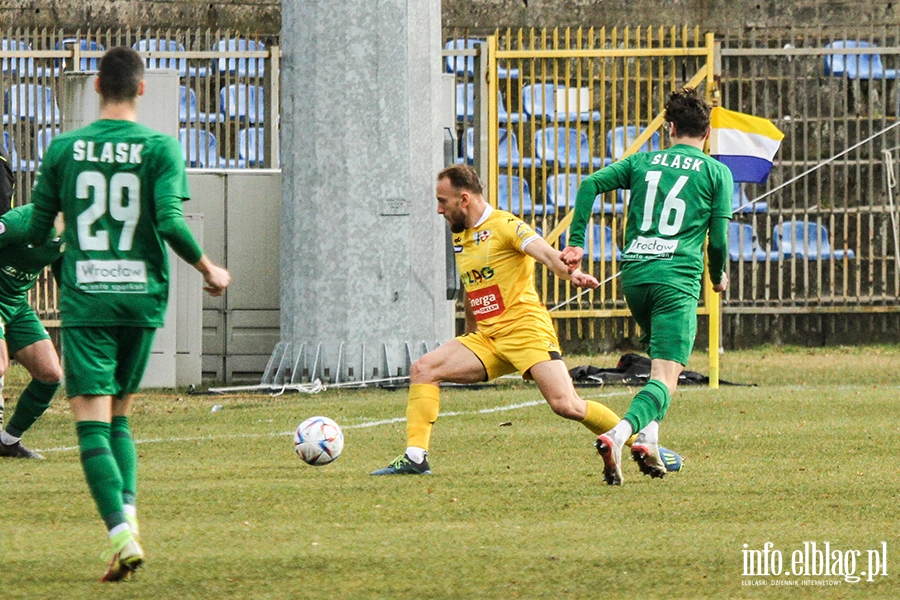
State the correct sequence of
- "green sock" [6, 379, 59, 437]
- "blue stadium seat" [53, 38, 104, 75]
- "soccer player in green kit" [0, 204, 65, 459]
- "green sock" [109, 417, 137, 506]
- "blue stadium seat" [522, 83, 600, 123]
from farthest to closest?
"blue stadium seat" [53, 38, 104, 75], "blue stadium seat" [522, 83, 600, 123], "green sock" [6, 379, 59, 437], "soccer player in green kit" [0, 204, 65, 459], "green sock" [109, 417, 137, 506]

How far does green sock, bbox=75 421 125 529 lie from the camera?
18.1 feet

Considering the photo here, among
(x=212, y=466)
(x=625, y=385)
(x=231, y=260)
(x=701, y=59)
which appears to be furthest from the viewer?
(x=701, y=59)

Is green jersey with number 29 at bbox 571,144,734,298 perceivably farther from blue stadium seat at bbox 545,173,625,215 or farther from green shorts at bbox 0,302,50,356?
blue stadium seat at bbox 545,173,625,215

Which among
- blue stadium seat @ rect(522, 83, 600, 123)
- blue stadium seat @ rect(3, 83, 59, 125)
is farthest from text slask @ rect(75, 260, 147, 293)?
blue stadium seat @ rect(3, 83, 59, 125)

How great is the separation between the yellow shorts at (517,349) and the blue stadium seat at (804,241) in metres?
9.78

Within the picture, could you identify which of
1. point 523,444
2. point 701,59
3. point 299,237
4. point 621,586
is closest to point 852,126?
point 701,59

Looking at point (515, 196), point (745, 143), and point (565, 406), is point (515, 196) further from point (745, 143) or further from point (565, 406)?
point (565, 406)

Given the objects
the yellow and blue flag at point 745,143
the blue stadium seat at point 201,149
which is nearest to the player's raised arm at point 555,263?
the yellow and blue flag at point 745,143

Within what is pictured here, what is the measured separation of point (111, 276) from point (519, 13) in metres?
14.2

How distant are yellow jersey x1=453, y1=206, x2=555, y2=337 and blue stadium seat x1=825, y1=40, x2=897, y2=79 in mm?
10222

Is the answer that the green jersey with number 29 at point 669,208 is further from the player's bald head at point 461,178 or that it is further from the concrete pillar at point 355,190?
the concrete pillar at point 355,190

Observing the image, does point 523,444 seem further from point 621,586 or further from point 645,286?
point 621,586

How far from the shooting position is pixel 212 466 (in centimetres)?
891

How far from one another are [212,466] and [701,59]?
908 cm
